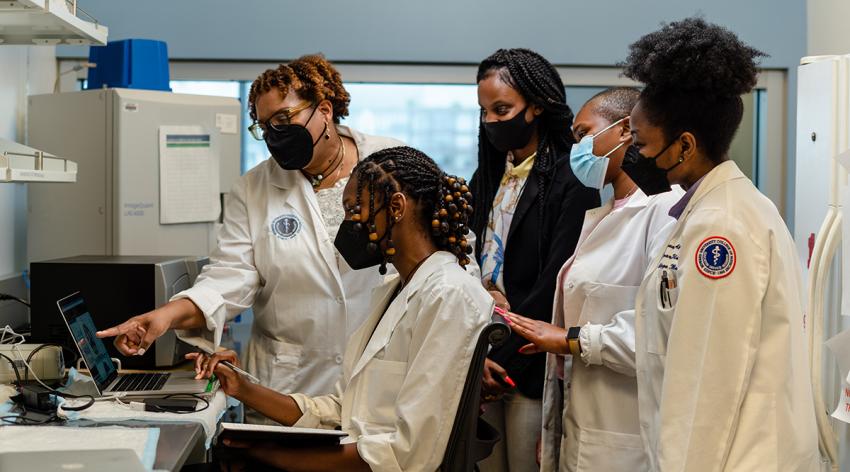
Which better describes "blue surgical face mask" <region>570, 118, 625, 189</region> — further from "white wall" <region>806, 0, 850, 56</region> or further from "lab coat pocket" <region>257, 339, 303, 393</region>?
"lab coat pocket" <region>257, 339, 303, 393</region>

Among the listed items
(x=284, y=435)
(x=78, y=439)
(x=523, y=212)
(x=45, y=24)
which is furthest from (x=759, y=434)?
(x=45, y=24)

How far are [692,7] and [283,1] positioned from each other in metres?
1.68

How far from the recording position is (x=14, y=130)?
3111 millimetres

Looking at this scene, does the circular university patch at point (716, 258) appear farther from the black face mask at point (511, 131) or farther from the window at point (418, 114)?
the window at point (418, 114)

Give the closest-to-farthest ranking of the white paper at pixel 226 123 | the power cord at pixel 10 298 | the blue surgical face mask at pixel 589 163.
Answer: the blue surgical face mask at pixel 589 163
the power cord at pixel 10 298
the white paper at pixel 226 123

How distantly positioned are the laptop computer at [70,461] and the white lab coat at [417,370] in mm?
433

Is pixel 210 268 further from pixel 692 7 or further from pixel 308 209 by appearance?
pixel 692 7

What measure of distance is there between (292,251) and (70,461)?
100 centimetres

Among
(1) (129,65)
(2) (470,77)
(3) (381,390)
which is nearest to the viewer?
(3) (381,390)

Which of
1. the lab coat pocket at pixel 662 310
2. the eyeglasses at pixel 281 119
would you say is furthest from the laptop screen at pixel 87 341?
the lab coat pocket at pixel 662 310

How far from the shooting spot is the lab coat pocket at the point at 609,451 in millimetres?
1888

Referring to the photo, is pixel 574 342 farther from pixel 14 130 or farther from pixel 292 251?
pixel 14 130

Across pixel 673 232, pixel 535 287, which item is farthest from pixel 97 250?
pixel 673 232

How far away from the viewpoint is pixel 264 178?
2.38 meters
